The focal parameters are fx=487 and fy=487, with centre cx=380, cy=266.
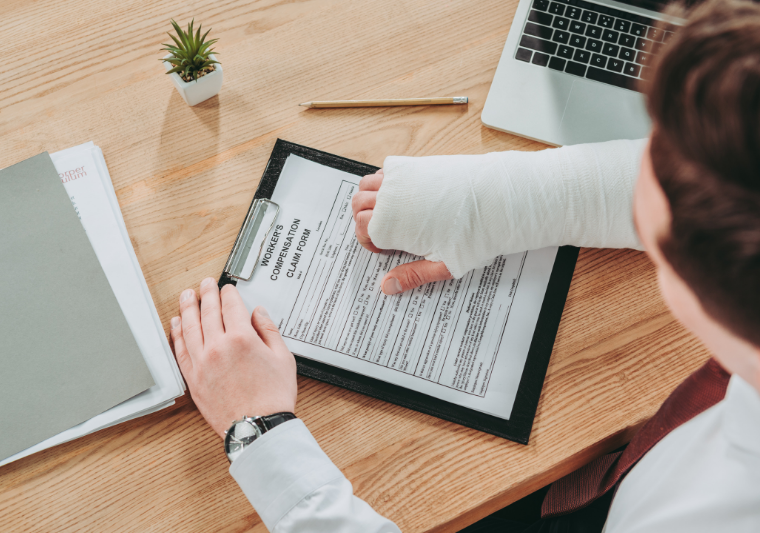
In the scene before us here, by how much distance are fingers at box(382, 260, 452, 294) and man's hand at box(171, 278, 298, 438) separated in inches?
6.0

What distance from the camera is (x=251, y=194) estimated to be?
0.67 meters

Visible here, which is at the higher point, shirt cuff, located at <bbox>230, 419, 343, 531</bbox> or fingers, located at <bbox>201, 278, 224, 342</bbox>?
fingers, located at <bbox>201, 278, 224, 342</bbox>

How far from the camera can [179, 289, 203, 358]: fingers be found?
2.00 ft

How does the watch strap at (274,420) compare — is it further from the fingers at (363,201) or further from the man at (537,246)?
the fingers at (363,201)

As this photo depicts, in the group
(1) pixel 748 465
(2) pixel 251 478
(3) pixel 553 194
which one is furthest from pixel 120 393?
(1) pixel 748 465

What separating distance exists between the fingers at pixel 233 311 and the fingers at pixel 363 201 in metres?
0.19

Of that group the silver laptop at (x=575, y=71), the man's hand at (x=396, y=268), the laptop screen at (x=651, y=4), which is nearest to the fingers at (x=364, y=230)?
the man's hand at (x=396, y=268)

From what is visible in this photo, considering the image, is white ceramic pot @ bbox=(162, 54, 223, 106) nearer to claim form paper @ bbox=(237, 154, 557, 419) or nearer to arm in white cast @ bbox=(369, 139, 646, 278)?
claim form paper @ bbox=(237, 154, 557, 419)

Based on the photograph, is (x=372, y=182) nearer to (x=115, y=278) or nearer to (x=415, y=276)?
(x=415, y=276)

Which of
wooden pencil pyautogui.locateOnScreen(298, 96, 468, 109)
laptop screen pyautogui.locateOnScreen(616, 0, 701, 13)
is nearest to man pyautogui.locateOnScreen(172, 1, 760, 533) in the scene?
wooden pencil pyautogui.locateOnScreen(298, 96, 468, 109)

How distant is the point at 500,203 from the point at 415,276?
14 centimetres

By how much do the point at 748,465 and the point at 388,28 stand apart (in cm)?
70

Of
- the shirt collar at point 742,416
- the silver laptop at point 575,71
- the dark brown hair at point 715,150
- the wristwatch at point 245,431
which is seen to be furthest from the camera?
the silver laptop at point 575,71

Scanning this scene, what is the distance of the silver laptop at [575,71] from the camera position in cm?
67
